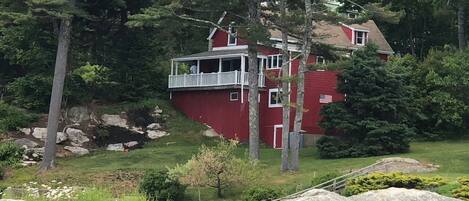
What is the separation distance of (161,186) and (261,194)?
4.47m

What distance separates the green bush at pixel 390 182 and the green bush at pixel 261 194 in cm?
293

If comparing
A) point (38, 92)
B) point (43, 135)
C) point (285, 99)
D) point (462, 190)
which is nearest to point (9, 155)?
point (43, 135)

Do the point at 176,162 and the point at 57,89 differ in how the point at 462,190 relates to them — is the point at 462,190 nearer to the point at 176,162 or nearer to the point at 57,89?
the point at 176,162

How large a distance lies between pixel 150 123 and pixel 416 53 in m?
26.8

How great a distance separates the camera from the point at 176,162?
38.0 m

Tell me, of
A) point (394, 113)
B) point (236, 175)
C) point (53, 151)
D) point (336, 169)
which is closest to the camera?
point (236, 175)

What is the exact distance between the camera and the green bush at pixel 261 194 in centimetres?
2734

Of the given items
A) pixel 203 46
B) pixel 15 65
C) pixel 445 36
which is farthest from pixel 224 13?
pixel 445 36

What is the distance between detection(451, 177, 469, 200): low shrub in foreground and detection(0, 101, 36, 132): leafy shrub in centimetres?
2649

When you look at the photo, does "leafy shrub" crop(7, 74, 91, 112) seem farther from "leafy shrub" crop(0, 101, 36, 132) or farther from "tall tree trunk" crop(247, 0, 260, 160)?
"tall tree trunk" crop(247, 0, 260, 160)

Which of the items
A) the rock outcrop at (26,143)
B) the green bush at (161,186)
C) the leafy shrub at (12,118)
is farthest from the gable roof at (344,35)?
the green bush at (161,186)

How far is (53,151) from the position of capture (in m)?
37.3

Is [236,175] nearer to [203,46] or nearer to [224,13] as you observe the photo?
[224,13]

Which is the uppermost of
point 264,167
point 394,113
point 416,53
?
point 416,53
